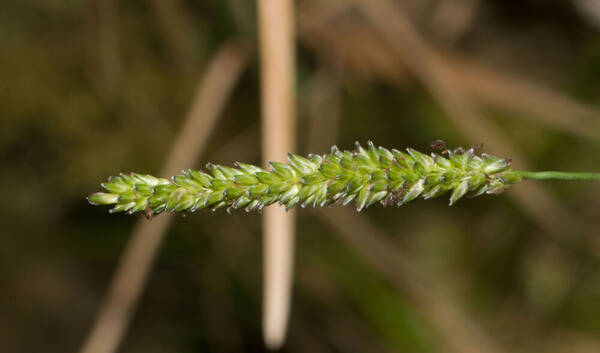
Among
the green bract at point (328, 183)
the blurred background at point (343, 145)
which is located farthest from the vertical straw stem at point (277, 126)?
the green bract at point (328, 183)

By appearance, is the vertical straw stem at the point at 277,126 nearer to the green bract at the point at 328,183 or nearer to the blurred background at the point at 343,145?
the blurred background at the point at 343,145

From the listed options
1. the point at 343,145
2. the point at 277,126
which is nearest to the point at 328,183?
the point at 277,126

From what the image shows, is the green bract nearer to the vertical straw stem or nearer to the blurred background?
the vertical straw stem

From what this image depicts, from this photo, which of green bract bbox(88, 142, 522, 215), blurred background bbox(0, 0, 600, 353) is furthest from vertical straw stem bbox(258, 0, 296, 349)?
green bract bbox(88, 142, 522, 215)

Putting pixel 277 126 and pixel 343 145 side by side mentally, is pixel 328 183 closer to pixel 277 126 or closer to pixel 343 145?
pixel 277 126

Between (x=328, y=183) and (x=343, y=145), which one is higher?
(x=343, y=145)
